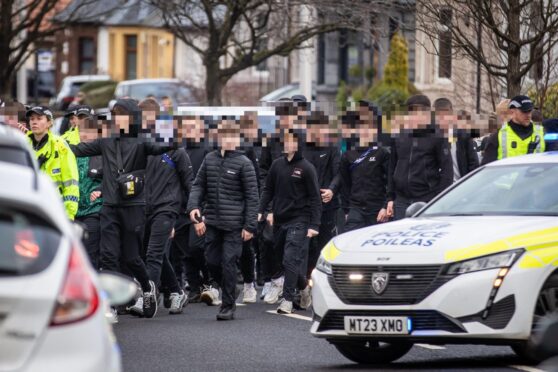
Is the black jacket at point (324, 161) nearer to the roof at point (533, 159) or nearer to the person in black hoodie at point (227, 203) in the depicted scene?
the person in black hoodie at point (227, 203)

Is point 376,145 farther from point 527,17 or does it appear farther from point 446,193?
point 446,193

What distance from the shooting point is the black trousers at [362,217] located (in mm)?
17406

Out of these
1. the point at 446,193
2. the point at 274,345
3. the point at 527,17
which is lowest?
the point at 274,345

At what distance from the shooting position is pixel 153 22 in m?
Answer: 76.9

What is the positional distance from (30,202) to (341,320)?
17.3 feet

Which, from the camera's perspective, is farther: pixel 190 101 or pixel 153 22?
pixel 153 22

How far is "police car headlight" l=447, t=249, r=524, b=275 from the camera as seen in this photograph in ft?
35.5

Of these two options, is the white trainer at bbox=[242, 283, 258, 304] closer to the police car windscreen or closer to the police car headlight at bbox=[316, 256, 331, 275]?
the police car windscreen

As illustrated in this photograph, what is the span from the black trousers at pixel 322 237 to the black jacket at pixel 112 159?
281 centimetres

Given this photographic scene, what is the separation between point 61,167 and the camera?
46.1 feet

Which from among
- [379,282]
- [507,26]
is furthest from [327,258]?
[507,26]

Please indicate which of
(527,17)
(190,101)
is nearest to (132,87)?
(190,101)

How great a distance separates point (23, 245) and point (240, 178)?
927cm

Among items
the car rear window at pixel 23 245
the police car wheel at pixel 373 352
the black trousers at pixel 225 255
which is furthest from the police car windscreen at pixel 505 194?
the car rear window at pixel 23 245
